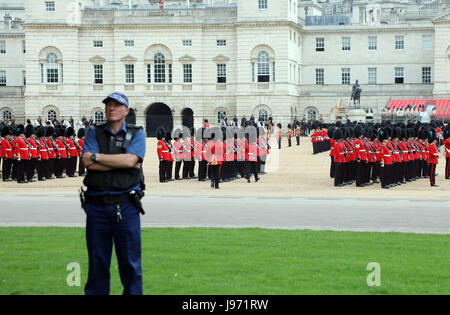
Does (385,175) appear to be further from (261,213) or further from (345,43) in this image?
(345,43)

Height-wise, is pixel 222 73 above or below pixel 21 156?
above

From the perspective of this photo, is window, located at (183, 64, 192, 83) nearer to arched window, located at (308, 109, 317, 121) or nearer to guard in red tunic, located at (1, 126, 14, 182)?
arched window, located at (308, 109, 317, 121)

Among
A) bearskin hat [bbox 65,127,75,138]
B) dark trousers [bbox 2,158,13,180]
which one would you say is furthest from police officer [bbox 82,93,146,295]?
bearskin hat [bbox 65,127,75,138]

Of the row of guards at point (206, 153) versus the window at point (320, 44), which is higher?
the window at point (320, 44)

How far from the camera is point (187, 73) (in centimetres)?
7300

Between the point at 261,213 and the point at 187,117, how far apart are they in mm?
56397

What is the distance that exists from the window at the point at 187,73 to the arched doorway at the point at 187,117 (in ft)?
8.54

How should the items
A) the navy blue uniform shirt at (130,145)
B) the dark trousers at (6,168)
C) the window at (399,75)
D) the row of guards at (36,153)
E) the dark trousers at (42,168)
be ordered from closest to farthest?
the navy blue uniform shirt at (130,145), the row of guards at (36,153), the dark trousers at (6,168), the dark trousers at (42,168), the window at (399,75)

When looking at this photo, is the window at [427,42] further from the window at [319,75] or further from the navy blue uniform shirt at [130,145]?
the navy blue uniform shirt at [130,145]

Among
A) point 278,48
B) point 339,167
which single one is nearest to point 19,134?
point 339,167

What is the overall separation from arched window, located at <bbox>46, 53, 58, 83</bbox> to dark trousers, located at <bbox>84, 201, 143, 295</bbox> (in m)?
66.5

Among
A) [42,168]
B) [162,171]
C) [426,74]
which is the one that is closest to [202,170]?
[162,171]

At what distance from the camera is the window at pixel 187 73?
72812 mm

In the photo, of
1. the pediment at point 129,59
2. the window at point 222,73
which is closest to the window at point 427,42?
the window at point 222,73
